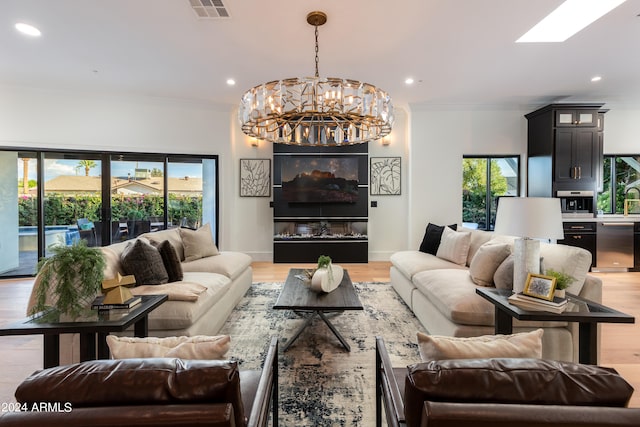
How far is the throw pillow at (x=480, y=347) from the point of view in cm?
A: 95

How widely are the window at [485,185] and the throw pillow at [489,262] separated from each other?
380cm

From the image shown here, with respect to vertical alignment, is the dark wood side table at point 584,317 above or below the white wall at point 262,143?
below

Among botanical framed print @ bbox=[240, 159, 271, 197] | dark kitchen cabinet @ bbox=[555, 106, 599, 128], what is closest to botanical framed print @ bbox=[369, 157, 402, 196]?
botanical framed print @ bbox=[240, 159, 271, 197]

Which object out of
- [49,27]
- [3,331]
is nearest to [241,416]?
[3,331]

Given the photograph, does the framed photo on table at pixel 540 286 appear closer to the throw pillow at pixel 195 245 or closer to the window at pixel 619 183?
the throw pillow at pixel 195 245

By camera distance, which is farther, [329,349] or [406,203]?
[406,203]

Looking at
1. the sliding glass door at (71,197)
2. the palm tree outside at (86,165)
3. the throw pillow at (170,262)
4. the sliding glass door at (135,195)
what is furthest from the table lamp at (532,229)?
the palm tree outside at (86,165)

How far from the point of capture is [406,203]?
6.17m

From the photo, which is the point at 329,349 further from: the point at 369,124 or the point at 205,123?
the point at 205,123

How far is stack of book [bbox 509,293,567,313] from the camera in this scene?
5.82 ft

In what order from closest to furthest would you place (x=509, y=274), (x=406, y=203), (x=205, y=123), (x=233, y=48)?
1. (x=509, y=274)
2. (x=233, y=48)
3. (x=205, y=123)
4. (x=406, y=203)

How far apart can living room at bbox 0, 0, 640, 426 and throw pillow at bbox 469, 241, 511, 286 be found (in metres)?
2.31

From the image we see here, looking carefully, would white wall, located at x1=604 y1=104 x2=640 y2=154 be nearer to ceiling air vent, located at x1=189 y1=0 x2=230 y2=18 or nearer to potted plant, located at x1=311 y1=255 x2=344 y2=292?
potted plant, located at x1=311 y1=255 x2=344 y2=292

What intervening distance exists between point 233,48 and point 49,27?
1.90 meters
